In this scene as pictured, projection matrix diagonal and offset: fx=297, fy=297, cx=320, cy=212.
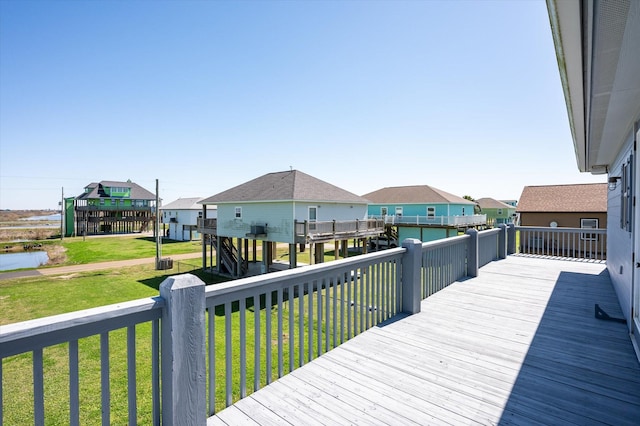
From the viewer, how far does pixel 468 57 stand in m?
9.27

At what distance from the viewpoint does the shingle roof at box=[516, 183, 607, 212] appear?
22.5 metres

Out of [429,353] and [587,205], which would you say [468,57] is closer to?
[429,353]

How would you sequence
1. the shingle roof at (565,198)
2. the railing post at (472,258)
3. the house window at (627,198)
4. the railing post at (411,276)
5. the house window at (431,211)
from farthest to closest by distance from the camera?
the house window at (431,211) → the shingle roof at (565,198) → the railing post at (472,258) → the railing post at (411,276) → the house window at (627,198)

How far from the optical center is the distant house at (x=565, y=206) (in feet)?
71.8

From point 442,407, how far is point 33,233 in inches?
2249

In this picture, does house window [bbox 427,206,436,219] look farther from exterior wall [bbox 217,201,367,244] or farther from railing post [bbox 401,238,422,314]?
railing post [bbox 401,238,422,314]

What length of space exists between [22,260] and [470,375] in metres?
34.4

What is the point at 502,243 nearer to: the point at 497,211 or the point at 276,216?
the point at 276,216

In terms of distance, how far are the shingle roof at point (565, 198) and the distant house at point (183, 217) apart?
33.6 m

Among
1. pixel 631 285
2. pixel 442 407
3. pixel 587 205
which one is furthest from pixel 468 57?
pixel 587 205

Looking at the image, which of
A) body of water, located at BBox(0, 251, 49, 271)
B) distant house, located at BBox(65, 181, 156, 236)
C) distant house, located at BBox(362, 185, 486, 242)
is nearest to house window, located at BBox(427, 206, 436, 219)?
distant house, located at BBox(362, 185, 486, 242)

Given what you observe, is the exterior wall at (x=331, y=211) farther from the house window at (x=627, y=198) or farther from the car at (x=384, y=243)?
the house window at (x=627, y=198)

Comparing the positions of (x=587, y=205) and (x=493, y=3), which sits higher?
(x=493, y=3)

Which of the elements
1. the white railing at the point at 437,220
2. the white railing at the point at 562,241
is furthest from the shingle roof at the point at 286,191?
the white railing at the point at 562,241
